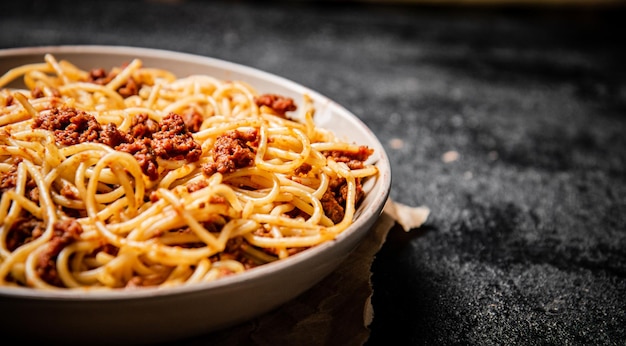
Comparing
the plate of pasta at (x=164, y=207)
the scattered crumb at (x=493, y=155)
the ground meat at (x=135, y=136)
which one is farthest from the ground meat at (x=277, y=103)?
the scattered crumb at (x=493, y=155)

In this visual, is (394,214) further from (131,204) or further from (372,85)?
(372,85)

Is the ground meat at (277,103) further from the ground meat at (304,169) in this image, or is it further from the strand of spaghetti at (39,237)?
the strand of spaghetti at (39,237)

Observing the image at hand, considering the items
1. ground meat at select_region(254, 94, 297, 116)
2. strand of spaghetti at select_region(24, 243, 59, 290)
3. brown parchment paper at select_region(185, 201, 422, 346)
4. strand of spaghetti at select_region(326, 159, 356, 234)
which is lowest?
brown parchment paper at select_region(185, 201, 422, 346)

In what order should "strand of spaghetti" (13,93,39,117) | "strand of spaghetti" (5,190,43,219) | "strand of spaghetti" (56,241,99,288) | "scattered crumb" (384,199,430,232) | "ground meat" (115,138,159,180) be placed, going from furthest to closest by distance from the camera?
"scattered crumb" (384,199,430,232)
"strand of spaghetti" (13,93,39,117)
"ground meat" (115,138,159,180)
"strand of spaghetti" (5,190,43,219)
"strand of spaghetti" (56,241,99,288)

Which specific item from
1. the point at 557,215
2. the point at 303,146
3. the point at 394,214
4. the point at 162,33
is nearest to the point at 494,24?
the point at 162,33

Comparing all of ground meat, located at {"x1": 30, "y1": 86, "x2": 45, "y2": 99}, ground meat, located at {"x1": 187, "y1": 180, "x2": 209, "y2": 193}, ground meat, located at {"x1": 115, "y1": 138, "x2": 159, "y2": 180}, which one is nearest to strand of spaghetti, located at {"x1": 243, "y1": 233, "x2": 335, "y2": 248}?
ground meat, located at {"x1": 187, "y1": 180, "x2": 209, "y2": 193}

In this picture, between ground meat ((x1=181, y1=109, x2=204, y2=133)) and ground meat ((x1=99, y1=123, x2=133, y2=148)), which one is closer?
ground meat ((x1=99, y1=123, x2=133, y2=148))

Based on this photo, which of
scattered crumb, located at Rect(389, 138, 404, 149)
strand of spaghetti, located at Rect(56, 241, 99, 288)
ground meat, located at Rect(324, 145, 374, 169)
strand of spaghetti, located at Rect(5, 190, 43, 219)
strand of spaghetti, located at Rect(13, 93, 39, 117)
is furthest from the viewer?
scattered crumb, located at Rect(389, 138, 404, 149)

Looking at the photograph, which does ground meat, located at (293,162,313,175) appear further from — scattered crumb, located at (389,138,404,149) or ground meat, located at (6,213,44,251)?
scattered crumb, located at (389,138,404,149)
